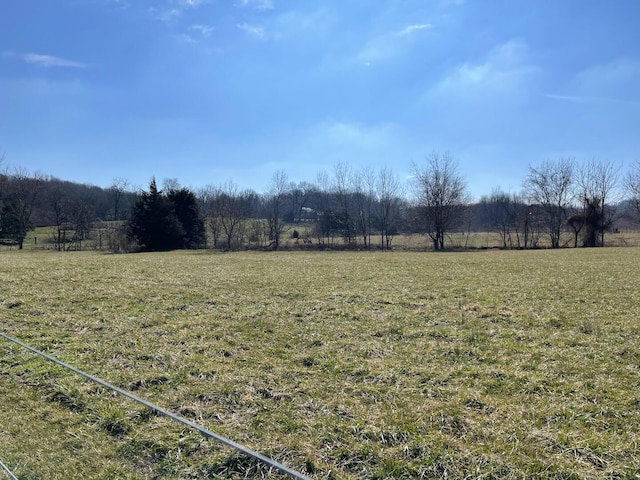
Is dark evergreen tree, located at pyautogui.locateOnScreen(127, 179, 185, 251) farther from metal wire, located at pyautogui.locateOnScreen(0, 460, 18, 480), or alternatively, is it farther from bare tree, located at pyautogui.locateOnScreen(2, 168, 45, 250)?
metal wire, located at pyautogui.locateOnScreen(0, 460, 18, 480)

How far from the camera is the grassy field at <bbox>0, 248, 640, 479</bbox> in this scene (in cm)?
246

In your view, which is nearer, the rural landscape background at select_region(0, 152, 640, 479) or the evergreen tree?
the rural landscape background at select_region(0, 152, 640, 479)

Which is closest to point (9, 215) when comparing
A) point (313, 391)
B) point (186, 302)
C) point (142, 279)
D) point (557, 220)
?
point (142, 279)

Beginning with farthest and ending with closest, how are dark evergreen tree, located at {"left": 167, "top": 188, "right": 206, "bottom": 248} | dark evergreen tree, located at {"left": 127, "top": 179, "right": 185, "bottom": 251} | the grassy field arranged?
dark evergreen tree, located at {"left": 167, "top": 188, "right": 206, "bottom": 248} < dark evergreen tree, located at {"left": 127, "top": 179, "right": 185, "bottom": 251} < the grassy field

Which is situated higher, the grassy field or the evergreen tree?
the evergreen tree

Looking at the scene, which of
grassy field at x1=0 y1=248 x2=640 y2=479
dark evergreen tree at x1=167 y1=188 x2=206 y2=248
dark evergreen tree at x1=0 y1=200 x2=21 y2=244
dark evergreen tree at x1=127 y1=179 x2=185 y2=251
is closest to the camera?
grassy field at x1=0 y1=248 x2=640 y2=479

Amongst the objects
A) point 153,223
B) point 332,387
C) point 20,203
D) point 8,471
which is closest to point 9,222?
point 20,203

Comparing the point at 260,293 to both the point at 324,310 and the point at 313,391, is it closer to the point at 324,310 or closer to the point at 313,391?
the point at 324,310

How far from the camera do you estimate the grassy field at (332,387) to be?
8.06 ft

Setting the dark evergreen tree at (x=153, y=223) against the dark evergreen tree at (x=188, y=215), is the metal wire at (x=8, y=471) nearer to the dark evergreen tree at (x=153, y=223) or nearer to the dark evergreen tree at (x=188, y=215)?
the dark evergreen tree at (x=153, y=223)

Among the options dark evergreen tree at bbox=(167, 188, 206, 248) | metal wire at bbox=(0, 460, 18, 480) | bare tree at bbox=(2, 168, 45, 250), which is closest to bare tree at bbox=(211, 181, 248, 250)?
dark evergreen tree at bbox=(167, 188, 206, 248)

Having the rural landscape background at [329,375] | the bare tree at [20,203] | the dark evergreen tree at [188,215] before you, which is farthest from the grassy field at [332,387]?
the bare tree at [20,203]

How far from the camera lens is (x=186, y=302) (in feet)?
25.0

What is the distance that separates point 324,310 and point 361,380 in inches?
129
